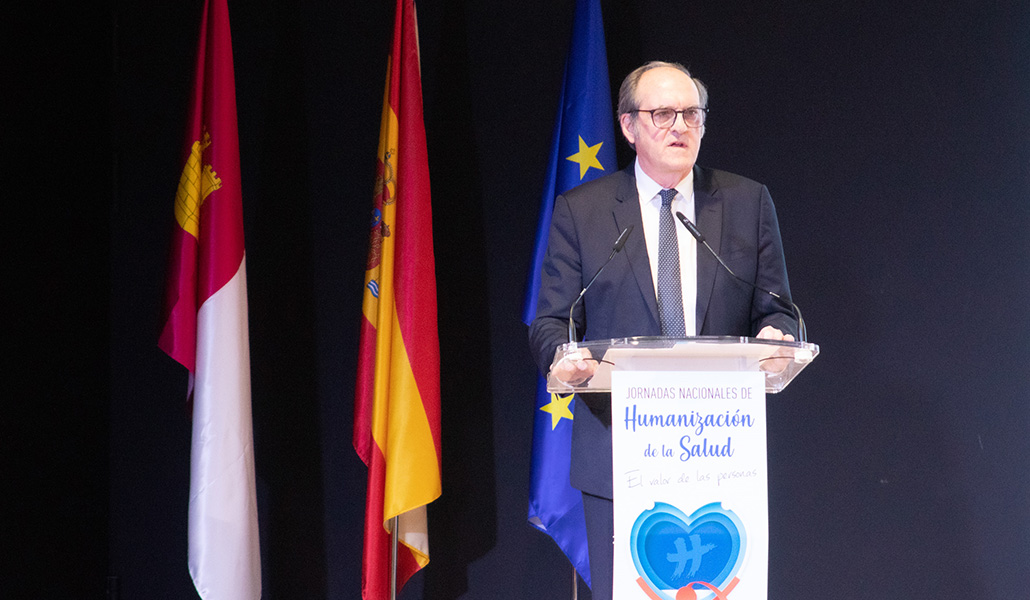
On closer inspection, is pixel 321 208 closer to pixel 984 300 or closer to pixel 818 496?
pixel 818 496

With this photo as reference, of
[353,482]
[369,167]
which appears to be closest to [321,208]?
[369,167]

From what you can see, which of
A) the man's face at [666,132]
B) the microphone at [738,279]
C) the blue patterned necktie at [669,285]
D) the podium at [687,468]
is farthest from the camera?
the man's face at [666,132]

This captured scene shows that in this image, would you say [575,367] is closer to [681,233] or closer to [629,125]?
[681,233]

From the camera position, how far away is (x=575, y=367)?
5.12 feet

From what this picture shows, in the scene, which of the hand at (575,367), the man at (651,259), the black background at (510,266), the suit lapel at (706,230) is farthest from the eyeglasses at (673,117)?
the black background at (510,266)

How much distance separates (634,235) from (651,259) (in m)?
0.07

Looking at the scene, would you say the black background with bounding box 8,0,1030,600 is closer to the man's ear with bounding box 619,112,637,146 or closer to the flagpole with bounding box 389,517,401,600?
the flagpole with bounding box 389,517,401,600

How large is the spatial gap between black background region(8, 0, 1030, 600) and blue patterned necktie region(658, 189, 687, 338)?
1.33m

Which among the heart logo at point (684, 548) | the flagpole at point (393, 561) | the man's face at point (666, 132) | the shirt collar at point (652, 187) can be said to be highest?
the man's face at point (666, 132)

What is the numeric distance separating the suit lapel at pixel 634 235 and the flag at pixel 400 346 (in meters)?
0.96

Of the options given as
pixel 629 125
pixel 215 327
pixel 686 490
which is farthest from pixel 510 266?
pixel 686 490

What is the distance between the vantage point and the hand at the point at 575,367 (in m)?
1.54

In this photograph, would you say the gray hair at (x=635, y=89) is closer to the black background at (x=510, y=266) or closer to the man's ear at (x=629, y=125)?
the man's ear at (x=629, y=125)

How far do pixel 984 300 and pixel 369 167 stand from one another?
226cm
